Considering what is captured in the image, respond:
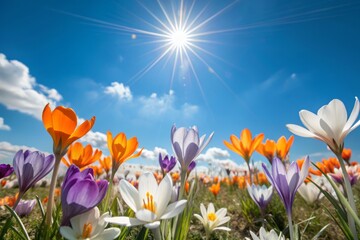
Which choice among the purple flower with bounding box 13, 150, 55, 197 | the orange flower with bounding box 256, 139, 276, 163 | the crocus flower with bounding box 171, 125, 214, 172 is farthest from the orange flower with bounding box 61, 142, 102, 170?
the orange flower with bounding box 256, 139, 276, 163

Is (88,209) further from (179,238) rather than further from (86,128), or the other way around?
(179,238)

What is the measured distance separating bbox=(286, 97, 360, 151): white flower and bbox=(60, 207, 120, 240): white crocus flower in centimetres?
89

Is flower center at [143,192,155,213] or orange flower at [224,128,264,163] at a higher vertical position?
orange flower at [224,128,264,163]

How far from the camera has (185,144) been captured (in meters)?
1.03

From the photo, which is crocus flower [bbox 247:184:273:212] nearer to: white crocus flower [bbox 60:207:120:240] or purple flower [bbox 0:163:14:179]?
white crocus flower [bbox 60:207:120:240]

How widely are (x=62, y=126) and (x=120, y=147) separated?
406 mm

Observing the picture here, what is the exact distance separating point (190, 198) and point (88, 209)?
25.9 inches

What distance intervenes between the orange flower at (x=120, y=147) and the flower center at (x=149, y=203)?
0.53 meters

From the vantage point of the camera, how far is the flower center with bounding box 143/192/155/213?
77 centimetres

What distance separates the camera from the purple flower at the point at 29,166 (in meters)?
1.02

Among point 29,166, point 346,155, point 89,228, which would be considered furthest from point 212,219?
point 346,155

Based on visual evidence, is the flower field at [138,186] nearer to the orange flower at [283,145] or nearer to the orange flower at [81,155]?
the orange flower at [81,155]

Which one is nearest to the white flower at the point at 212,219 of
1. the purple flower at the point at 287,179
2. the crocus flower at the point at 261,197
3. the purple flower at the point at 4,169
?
the crocus flower at the point at 261,197

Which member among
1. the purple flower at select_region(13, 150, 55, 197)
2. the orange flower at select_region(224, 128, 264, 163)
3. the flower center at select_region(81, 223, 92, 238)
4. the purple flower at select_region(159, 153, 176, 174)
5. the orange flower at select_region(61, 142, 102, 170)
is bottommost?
the flower center at select_region(81, 223, 92, 238)
